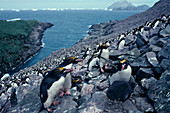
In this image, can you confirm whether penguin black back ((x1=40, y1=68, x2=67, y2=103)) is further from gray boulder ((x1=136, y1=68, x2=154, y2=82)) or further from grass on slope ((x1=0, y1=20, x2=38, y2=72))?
grass on slope ((x1=0, y1=20, x2=38, y2=72))

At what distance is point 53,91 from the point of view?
4.79 meters

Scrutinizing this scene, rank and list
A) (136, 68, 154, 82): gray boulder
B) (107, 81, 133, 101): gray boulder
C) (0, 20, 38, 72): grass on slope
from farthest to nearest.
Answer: (0, 20, 38, 72): grass on slope → (136, 68, 154, 82): gray boulder → (107, 81, 133, 101): gray boulder

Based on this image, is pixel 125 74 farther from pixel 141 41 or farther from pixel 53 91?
pixel 141 41

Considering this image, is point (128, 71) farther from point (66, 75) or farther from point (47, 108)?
point (47, 108)

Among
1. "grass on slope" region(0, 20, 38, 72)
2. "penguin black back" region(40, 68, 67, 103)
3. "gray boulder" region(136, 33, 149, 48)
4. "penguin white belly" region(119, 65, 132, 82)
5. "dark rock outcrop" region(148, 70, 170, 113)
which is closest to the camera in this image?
"dark rock outcrop" region(148, 70, 170, 113)

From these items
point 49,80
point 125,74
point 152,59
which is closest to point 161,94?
point 125,74

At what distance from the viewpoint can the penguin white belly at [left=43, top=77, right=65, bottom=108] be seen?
4.66m

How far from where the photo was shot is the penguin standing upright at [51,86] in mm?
4625

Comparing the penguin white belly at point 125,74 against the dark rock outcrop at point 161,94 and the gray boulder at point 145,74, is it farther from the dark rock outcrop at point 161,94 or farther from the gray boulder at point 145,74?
the dark rock outcrop at point 161,94

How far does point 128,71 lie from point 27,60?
1333 inches

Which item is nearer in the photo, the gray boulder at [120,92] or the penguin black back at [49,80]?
the gray boulder at [120,92]

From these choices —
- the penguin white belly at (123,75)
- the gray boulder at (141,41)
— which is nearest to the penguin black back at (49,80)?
the penguin white belly at (123,75)

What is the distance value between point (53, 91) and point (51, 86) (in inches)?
8.7

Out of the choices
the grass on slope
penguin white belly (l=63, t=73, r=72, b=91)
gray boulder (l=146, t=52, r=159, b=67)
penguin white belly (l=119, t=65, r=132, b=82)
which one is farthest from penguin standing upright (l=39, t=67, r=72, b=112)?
the grass on slope
